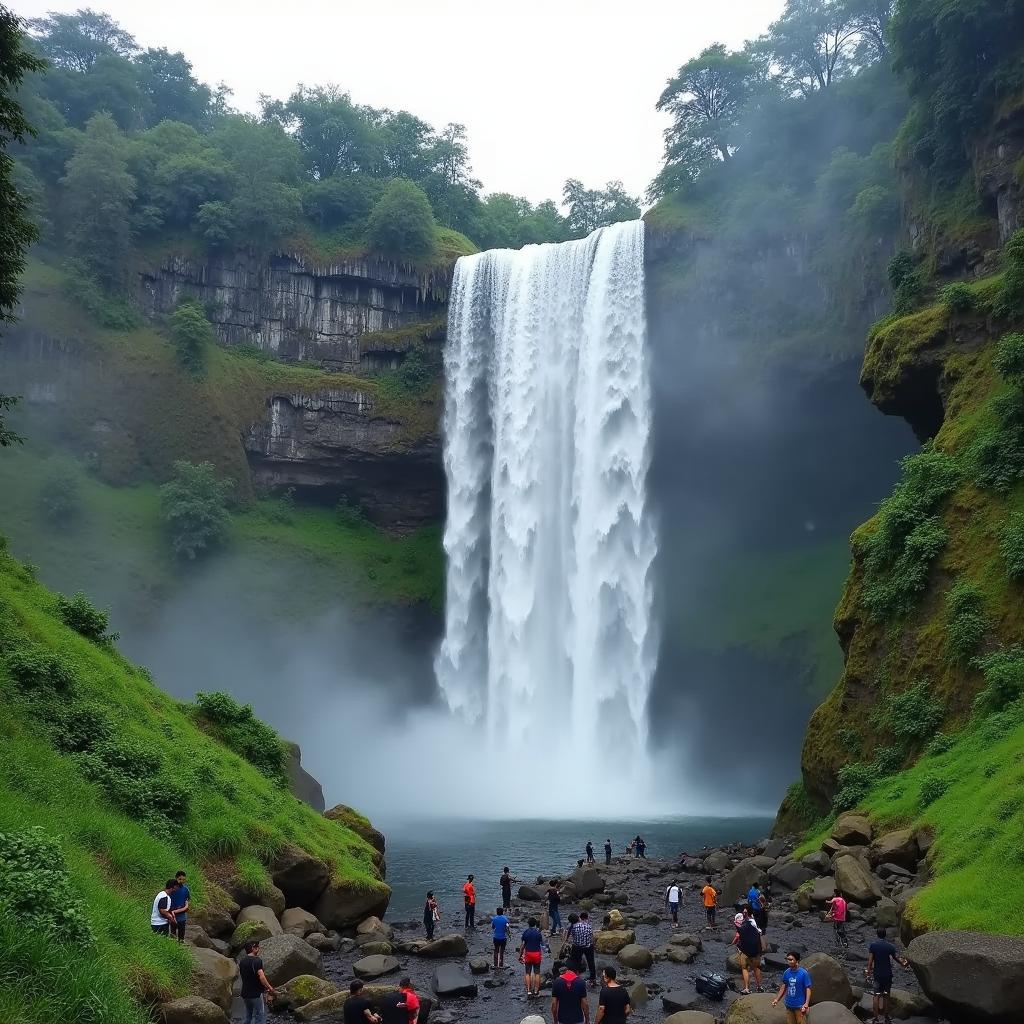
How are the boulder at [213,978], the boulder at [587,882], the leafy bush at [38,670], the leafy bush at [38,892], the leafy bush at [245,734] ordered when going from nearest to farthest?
the leafy bush at [38,892] < the boulder at [213,978] < the leafy bush at [38,670] < the boulder at [587,882] < the leafy bush at [245,734]

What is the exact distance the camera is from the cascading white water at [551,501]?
40844mm

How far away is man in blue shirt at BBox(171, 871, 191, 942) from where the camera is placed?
11.2 m

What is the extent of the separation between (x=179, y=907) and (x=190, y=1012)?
2.87 metres

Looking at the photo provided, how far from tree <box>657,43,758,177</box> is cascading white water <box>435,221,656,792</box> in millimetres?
7800

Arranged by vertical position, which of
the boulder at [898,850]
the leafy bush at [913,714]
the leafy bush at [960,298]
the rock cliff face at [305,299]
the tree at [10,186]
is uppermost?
the rock cliff face at [305,299]

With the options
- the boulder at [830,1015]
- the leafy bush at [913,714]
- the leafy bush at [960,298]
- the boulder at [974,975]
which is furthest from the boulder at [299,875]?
the leafy bush at [960,298]

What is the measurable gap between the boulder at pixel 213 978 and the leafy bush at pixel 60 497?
3733 cm

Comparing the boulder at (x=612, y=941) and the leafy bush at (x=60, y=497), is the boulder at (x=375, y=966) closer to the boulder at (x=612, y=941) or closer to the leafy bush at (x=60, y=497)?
the boulder at (x=612, y=941)

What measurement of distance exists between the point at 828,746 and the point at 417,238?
4047 cm

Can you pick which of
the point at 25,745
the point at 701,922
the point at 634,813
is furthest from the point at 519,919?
the point at 634,813

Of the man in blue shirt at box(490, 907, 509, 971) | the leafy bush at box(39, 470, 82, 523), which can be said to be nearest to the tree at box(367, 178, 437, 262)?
the leafy bush at box(39, 470, 82, 523)

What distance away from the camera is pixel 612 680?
40.4 m

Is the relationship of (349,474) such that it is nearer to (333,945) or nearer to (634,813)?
(634,813)

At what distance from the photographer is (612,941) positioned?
15266mm
